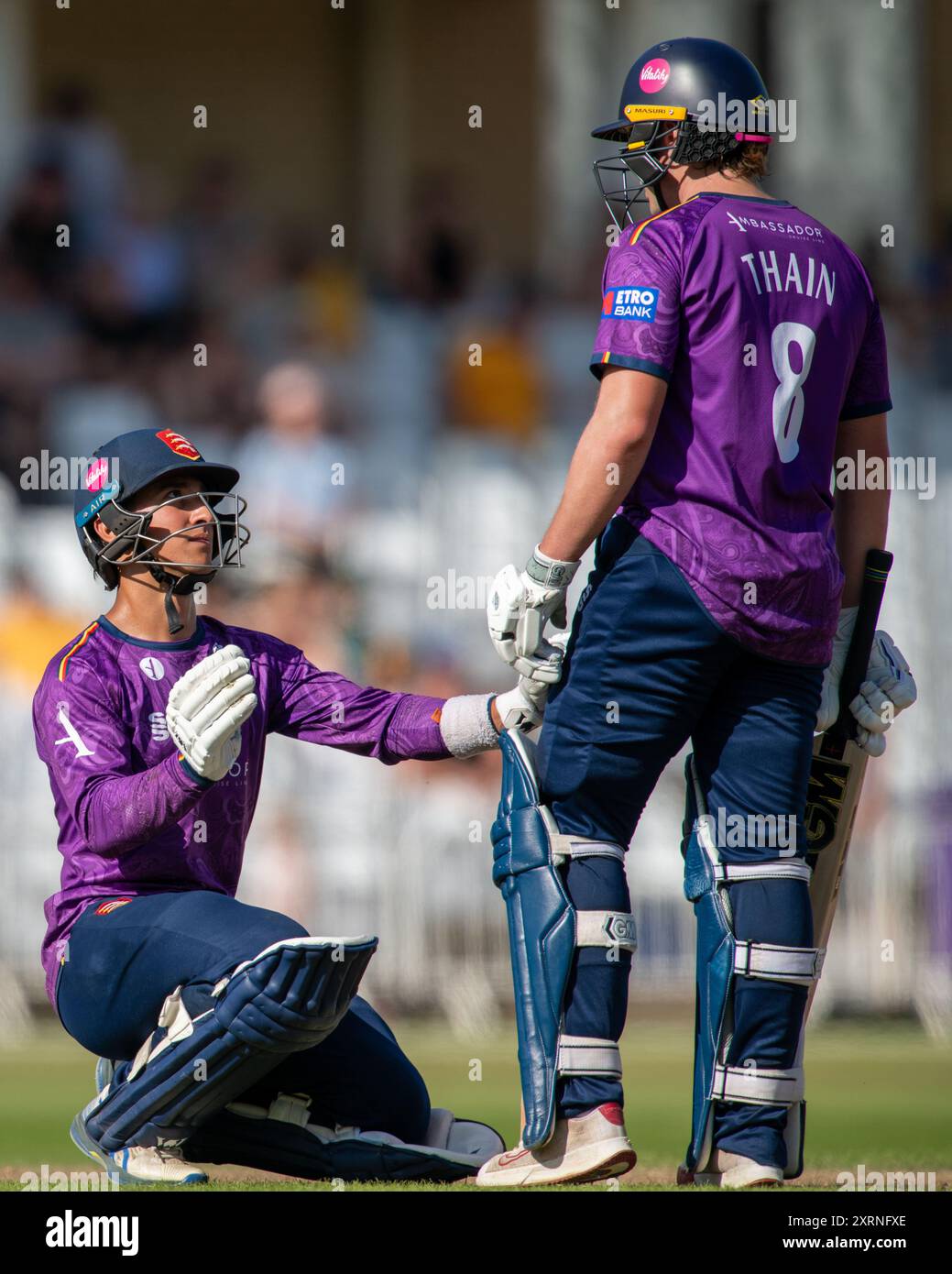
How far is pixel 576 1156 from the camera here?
3859mm

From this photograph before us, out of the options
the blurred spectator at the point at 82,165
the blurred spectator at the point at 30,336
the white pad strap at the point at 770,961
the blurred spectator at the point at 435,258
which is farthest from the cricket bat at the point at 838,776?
the blurred spectator at the point at 82,165

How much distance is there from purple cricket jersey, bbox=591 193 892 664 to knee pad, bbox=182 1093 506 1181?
52.0 inches

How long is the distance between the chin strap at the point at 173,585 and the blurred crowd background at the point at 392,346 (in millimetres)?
4347

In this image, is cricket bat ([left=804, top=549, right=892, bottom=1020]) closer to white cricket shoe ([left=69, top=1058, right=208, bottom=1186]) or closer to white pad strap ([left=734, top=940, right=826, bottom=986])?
white pad strap ([left=734, top=940, right=826, bottom=986])

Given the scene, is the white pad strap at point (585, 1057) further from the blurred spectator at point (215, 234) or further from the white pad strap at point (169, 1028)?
the blurred spectator at point (215, 234)

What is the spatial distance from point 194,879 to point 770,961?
131 cm

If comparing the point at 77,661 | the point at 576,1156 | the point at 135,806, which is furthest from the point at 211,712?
the point at 576,1156

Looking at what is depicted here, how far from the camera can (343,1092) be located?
429cm

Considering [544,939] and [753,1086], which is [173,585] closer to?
[544,939]

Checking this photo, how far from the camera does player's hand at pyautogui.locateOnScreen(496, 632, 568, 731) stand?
411 cm

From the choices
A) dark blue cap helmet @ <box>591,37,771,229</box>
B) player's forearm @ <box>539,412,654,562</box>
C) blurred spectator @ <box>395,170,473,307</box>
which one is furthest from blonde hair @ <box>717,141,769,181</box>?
blurred spectator @ <box>395,170,473,307</box>

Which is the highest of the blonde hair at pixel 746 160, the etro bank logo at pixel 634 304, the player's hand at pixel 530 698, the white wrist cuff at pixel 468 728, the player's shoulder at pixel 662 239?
the blonde hair at pixel 746 160

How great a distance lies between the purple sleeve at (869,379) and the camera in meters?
4.30
